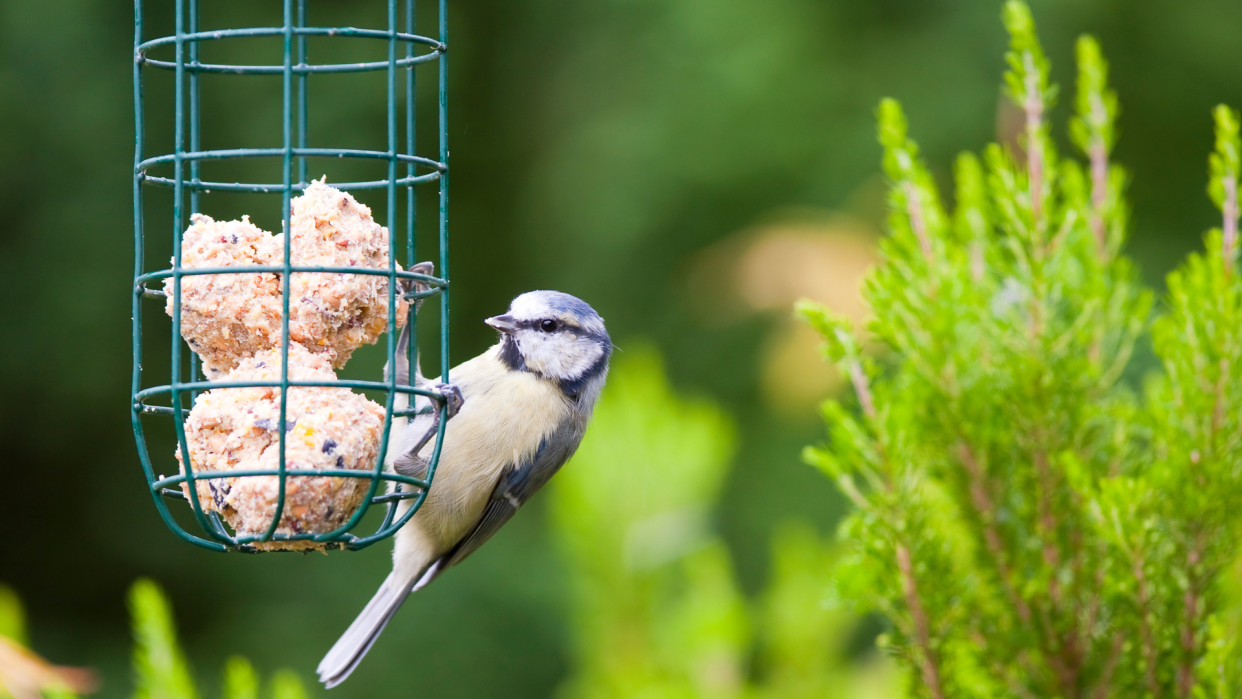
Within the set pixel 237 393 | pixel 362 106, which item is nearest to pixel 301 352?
pixel 237 393

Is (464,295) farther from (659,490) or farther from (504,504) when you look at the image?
(659,490)

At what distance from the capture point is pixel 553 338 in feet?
9.82

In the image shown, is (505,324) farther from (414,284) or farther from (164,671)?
(164,671)

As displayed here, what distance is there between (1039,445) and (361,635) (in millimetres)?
1716

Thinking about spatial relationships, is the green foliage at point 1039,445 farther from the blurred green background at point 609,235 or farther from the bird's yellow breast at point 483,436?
the blurred green background at point 609,235

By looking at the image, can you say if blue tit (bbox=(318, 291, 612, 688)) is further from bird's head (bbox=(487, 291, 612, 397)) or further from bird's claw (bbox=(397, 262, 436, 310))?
bird's claw (bbox=(397, 262, 436, 310))

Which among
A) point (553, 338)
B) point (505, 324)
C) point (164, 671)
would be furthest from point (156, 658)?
point (553, 338)

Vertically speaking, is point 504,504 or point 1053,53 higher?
point 1053,53

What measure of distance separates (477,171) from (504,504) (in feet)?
16.8

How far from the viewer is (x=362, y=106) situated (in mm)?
A: 6465

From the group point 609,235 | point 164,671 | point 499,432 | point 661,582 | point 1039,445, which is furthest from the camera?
point 609,235

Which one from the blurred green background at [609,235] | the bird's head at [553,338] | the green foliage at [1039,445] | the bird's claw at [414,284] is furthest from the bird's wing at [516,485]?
the blurred green background at [609,235]

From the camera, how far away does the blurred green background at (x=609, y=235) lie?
639 centimetres

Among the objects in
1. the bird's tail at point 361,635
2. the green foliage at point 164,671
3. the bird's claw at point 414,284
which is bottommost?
the bird's tail at point 361,635
